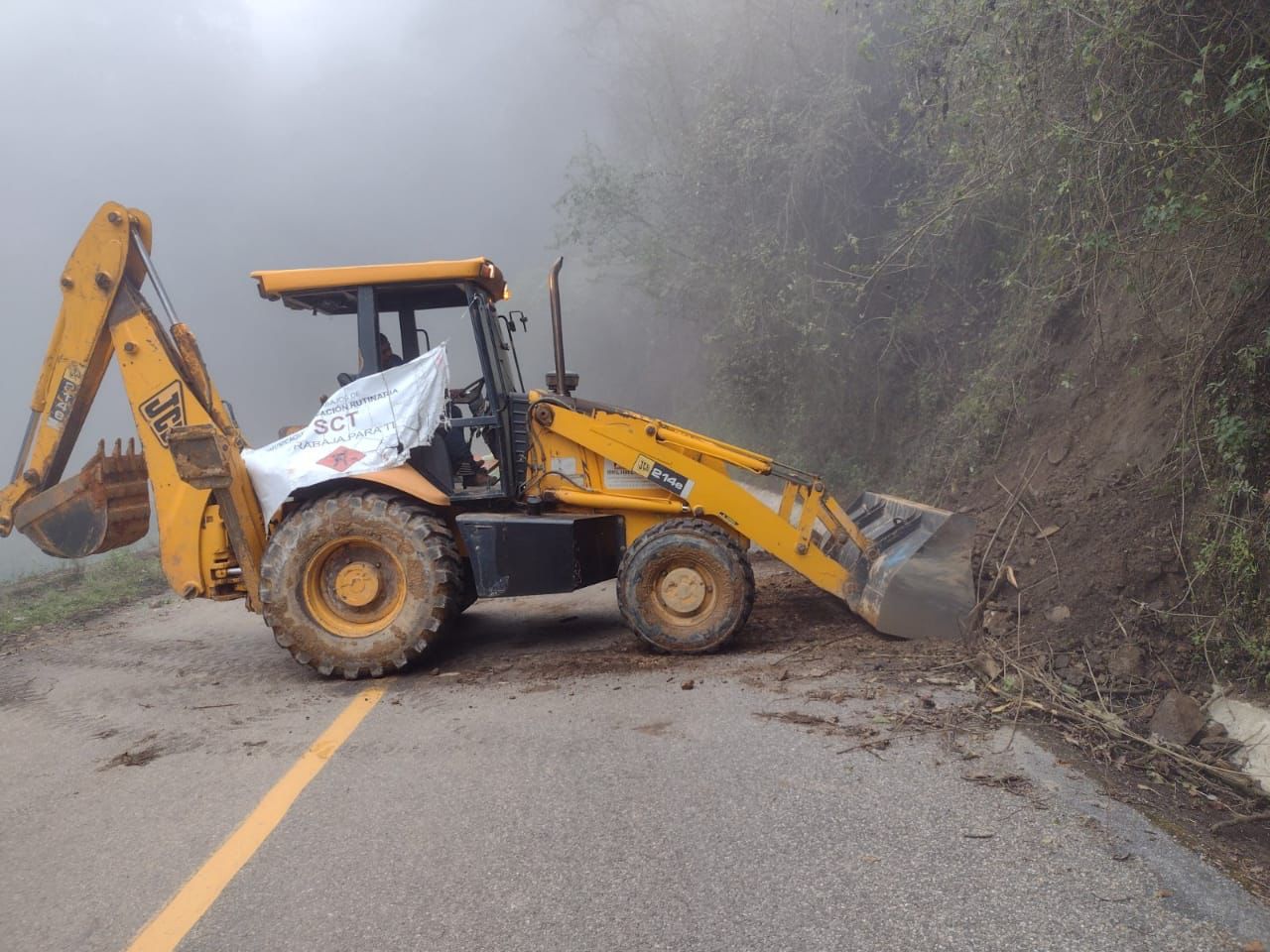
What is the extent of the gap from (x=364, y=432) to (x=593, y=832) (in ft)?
12.2

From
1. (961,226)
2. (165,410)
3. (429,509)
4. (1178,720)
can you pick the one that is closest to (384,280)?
(429,509)

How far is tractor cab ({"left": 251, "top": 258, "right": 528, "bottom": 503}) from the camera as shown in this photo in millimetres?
6320

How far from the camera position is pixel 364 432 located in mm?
6277

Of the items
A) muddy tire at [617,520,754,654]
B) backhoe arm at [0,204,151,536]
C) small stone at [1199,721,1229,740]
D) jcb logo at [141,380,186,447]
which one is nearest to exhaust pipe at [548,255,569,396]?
muddy tire at [617,520,754,654]

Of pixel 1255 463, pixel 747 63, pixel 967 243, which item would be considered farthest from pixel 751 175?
pixel 1255 463

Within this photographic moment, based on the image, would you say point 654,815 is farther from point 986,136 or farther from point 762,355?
point 762,355

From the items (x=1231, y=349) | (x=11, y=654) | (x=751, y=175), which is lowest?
(x=11, y=654)

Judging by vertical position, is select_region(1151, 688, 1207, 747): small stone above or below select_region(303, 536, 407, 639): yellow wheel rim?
below

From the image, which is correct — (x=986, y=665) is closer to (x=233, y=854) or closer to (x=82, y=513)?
(x=233, y=854)

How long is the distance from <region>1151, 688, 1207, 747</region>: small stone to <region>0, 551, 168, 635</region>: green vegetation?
9.39 metres

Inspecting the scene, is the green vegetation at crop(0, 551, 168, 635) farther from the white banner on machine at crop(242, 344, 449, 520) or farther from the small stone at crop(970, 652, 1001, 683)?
the small stone at crop(970, 652, 1001, 683)

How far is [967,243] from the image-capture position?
11.1m

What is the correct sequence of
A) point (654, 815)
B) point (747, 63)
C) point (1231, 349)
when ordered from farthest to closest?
1. point (747, 63)
2. point (1231, 349)
3. point (654, 815)

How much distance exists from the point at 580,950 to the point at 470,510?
4.13 metres
